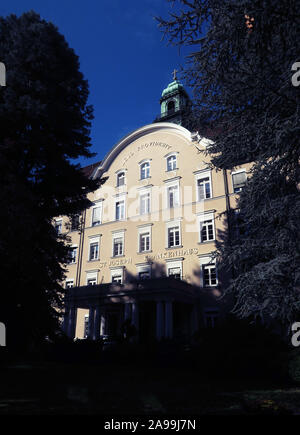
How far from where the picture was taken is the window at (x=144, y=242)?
25.8 m

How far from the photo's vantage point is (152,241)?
25344mm

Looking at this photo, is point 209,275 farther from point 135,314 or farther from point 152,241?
point 135,314

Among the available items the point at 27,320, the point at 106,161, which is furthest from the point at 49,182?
the point at 106,161

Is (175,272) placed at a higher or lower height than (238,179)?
lower

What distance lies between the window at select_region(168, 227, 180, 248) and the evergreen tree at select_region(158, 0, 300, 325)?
12.8 m

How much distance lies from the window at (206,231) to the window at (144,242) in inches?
192

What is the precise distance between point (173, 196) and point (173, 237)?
361cm

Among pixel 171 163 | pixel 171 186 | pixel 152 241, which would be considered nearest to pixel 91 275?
pixel 152 241

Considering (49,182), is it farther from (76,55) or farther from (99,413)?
(99,413)

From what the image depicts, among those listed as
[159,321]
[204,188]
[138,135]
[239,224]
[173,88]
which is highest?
[173,88]

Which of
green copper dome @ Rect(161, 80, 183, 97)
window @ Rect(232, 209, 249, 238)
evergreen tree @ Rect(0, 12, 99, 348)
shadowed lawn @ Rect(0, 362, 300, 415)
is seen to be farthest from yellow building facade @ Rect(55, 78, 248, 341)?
evergreen tree @ Rect(0, 12, 99, 348)

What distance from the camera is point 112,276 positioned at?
1034 inches

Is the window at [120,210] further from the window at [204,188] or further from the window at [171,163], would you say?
the window at [204,188]

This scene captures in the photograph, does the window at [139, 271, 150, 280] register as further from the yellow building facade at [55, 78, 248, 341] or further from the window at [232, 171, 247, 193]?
the window at [232, 171, 247, 193]
